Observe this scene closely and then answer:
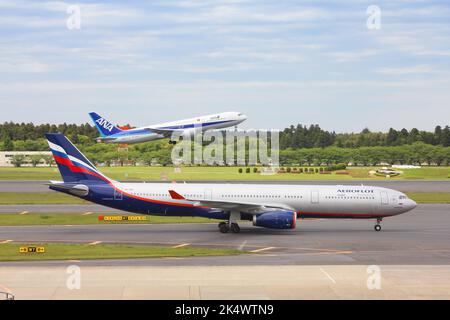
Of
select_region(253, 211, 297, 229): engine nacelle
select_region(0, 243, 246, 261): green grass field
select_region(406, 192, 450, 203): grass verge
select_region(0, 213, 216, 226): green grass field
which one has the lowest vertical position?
select_region(0, 243, 246, 261): green grass field

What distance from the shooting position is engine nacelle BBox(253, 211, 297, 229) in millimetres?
44250

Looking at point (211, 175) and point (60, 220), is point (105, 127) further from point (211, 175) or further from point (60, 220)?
point (60, 220)

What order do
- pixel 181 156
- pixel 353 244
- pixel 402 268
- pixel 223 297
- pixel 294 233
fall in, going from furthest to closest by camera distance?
pixel 181 156
pixel 294 233
pixel 353 244
pixel 402 268
pixel 223 297

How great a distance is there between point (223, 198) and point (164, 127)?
190ft

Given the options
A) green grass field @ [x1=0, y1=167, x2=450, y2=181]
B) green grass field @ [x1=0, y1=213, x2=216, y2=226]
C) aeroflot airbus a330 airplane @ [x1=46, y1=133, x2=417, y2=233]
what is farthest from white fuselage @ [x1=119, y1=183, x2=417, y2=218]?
green grass field @ [x1=0, y1=167, x2=450, y2=181]

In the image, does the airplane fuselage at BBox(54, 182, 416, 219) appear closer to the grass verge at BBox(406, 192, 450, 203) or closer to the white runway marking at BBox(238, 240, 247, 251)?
the white runway marking at BBox(238, 240, 247, 251)

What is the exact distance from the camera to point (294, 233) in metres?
45.4

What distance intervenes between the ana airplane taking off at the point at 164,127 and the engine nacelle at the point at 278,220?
190 ft

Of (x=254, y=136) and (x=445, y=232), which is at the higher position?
(x=254, y=136)

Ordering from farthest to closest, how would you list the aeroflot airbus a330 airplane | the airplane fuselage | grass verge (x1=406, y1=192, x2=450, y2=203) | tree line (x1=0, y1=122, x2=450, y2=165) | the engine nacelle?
tree line (x1=0, y1=122, x2=450, y2=165), grass verge (x1=406, y1=192, x2=450, y2=203), the airplane fuselage, the aeroflot airbus a330 airplane, the engine nacelle

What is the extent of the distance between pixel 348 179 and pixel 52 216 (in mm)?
56786

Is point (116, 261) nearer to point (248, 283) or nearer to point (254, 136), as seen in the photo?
point (248, 283)

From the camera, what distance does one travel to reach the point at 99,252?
35688 mm
